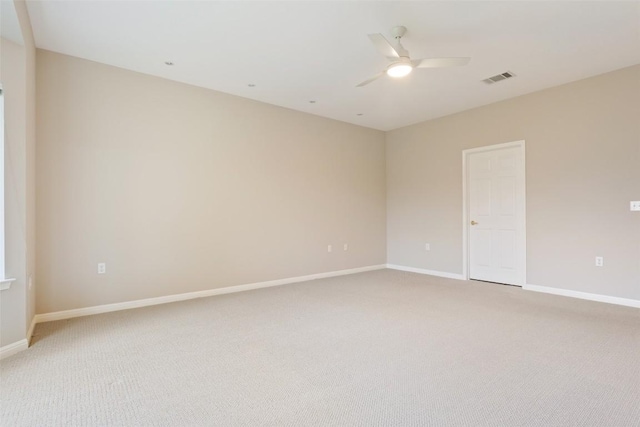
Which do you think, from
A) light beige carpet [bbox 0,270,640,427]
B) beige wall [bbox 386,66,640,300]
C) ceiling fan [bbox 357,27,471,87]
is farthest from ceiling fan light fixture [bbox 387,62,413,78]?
beige wall [bbox 386,66,640,300]

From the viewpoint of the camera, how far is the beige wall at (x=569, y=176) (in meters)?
3.74

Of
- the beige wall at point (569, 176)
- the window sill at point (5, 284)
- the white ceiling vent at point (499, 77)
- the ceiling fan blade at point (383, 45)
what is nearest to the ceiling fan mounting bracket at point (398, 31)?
the ceiling fan blade at point (383, 45)

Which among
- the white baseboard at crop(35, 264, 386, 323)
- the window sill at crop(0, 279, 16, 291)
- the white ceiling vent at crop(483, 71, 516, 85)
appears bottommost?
the white baseboard at crop(35, 264, 386, 323)

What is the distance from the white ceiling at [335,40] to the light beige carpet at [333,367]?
2750mm

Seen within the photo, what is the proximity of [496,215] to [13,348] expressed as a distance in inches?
227

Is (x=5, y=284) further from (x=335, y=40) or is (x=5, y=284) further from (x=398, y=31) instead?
(x=398, y=31)

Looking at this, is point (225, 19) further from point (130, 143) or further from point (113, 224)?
point (113, 224)

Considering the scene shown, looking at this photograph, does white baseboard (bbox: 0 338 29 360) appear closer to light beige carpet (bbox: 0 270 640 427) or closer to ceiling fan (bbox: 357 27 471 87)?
light beige carpet (bbox: 0 270 640 427)

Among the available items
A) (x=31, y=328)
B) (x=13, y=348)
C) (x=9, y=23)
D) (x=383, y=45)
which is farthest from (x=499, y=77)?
(x=31, y=328)

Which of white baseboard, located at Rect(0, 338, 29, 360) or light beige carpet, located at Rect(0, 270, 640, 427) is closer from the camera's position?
light beige carpet, located at Rect(0, 270, 640, 427)

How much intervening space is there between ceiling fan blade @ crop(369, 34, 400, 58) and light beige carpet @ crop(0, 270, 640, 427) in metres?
2.46

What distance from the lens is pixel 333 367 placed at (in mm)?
2254

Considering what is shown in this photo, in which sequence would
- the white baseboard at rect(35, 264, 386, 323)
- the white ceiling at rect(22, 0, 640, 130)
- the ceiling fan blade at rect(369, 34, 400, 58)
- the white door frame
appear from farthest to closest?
the white door frame < the white baseboard at rect(35, 264, 386, 323) < the white ceiling at rect(22, 0, 640, 130) < the ceiling fan blade at rect(369, 34, 400, 58)

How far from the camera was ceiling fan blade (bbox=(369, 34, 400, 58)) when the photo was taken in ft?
8.30
